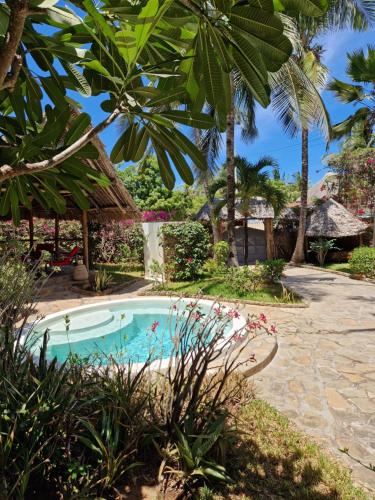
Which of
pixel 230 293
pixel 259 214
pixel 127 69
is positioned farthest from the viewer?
pixel 259 214

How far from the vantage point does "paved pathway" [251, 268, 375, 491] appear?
2832 millimetres

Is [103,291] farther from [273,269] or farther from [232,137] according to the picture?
[232,137]

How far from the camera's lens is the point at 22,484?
1.57 metres

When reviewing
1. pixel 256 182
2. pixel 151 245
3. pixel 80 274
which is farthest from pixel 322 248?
pixel 80 274

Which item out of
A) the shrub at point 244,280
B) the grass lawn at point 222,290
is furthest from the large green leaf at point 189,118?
the shrub at point 244,280

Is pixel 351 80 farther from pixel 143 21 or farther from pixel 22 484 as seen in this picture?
pixel 22 484

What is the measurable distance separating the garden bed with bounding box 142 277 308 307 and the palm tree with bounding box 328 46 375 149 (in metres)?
9.92

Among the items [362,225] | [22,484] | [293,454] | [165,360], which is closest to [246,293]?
[165,360]

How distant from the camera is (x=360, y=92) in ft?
43.7

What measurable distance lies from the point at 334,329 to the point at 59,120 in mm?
5891

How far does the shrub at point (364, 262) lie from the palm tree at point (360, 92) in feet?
23.3

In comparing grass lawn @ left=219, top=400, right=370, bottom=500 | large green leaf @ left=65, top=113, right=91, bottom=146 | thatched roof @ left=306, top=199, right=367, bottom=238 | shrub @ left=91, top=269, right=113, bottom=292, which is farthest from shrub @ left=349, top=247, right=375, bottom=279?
large green leaf @ left=65, top=113, right=91, bottom=146

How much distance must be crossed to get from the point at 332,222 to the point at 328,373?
1304 cm

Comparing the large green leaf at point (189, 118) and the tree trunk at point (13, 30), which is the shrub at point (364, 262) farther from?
the tree trunk at point (13, 30)
